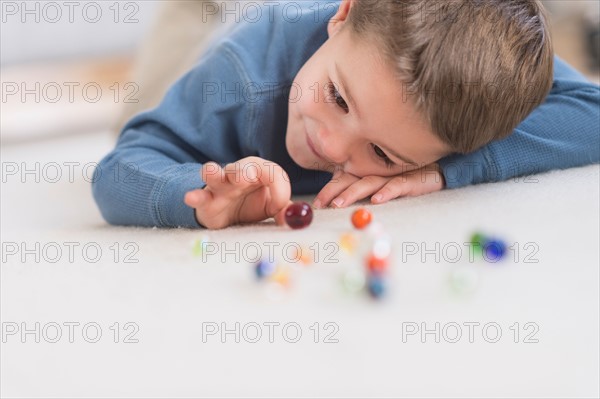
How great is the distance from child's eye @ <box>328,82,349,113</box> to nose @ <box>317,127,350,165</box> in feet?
0.10

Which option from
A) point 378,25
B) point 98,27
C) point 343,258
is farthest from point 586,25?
point 343,258

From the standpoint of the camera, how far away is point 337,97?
2.98 feet

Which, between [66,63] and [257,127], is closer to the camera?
[257,127]

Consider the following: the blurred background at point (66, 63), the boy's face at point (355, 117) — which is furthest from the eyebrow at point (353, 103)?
the blurred background at point (66, 63)

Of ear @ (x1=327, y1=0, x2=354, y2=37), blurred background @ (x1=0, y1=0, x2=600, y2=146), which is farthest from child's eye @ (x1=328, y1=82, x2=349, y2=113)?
blurred background @ (x1=0, y1=0, x2=600, y2=146)

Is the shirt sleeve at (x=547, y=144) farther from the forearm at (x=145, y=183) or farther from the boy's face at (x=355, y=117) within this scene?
the forearm at (x=145, y=183)

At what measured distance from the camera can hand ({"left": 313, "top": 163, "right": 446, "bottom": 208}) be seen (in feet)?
3.01

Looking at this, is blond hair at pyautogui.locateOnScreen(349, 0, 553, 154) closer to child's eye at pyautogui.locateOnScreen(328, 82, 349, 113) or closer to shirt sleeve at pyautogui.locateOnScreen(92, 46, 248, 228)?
child's eye at pyautogui.locateOnScreen(328, 82, 349, 113)

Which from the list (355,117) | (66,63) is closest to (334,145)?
(355,117)

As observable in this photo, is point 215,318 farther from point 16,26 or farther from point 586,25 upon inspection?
point 586,25

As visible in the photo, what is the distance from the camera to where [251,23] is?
1159 mm

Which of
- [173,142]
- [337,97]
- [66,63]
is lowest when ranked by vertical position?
[66,63]

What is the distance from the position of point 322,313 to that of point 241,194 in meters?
0.23

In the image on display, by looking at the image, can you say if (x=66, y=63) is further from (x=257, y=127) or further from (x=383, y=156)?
(x=383, y=156)
